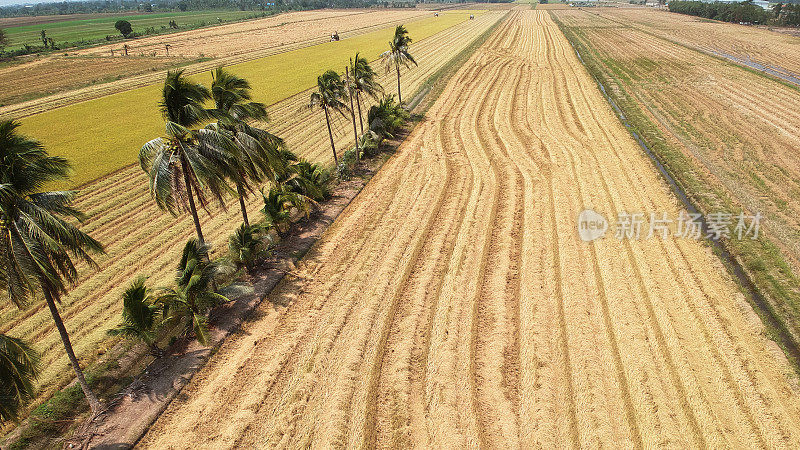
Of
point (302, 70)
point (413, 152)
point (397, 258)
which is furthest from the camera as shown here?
point (302, 70)

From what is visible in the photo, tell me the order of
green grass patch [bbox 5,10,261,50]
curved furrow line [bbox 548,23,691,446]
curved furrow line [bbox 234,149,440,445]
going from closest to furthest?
curved furrow line [bbox 548,23,691,446]
curved furrow line [bbox 234,149,440,445]
green grass patch [bbox 5,10,261,50]

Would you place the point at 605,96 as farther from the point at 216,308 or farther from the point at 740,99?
the point at 216,308

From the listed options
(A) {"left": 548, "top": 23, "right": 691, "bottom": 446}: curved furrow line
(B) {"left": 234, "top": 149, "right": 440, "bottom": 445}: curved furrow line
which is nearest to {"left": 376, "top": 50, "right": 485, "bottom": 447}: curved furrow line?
(B) {"left": 234, "top": 149, "right": 440, "bottom": 445}: curved furrow line

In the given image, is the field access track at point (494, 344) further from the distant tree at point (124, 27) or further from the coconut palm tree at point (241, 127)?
the distant tree at point (124, 27)

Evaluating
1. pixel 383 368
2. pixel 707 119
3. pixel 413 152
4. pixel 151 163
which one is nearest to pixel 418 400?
pixel 383 368

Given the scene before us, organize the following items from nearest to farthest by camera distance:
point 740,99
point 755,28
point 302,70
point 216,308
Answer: point 216,308
point 740,99
point 302,70
point 755,28

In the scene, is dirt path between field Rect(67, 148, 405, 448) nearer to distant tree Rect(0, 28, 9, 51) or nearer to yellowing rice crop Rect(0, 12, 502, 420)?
yellowing rice crop Rect(0, 12, 502, 420)
